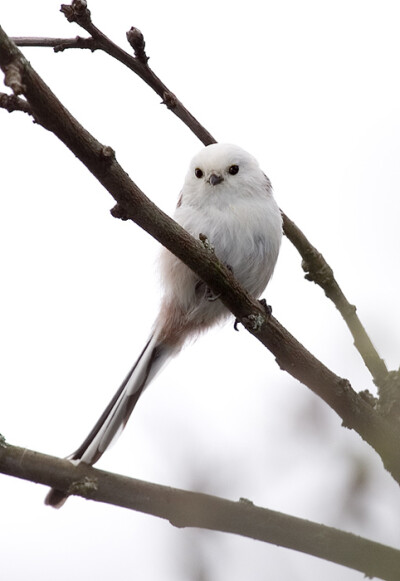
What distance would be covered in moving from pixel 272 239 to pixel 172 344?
2.46ft

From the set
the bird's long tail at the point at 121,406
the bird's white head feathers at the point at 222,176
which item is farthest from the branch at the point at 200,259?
the bird's white head feathers at the point at 222,176

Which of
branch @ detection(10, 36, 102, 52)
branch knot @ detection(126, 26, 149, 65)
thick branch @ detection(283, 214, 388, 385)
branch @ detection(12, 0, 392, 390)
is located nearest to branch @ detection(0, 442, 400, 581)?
branch @ detection(12, 0, 392, 390)

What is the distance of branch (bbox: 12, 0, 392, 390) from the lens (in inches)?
110

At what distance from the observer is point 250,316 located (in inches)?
113

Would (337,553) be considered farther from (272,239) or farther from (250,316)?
(272,239)

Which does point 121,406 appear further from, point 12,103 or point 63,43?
point 12,103

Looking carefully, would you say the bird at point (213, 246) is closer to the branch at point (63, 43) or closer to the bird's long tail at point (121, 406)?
the bird's long tail at point (121, 406)

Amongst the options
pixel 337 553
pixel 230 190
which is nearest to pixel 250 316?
pixel 337 553

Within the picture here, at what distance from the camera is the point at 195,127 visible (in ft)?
11.1

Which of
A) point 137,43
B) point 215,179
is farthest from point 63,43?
point 215,179

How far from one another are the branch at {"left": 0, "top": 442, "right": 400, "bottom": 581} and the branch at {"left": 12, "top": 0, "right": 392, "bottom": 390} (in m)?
0.65

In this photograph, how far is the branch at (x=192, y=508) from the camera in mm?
2342

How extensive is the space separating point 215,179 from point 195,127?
77 cm

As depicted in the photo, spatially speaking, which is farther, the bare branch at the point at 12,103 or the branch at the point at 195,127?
the branch at the point at 195,127
